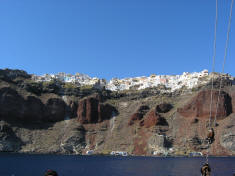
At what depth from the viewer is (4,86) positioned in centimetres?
17312

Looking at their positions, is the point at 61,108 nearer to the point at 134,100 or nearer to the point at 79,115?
the point at 79,115

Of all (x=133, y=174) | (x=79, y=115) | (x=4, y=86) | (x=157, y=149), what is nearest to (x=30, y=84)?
(x=4, y=86)

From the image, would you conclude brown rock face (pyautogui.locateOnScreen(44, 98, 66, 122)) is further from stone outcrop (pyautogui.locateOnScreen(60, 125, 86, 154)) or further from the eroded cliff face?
stone outcrop (pyautogui.locateOnScreen(60, 125, 86, 154))

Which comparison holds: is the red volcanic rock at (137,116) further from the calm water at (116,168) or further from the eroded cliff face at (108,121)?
the calm water at (116,168)

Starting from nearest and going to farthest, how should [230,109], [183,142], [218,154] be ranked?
[218,154] < [183,142] < [230,109]

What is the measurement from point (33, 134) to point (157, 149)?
6638 cm

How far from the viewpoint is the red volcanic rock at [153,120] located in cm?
15694

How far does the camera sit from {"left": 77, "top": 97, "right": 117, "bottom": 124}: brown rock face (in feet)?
587

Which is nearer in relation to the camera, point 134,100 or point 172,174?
point 172,174

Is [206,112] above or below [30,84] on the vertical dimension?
below

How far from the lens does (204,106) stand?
16088 centimetres

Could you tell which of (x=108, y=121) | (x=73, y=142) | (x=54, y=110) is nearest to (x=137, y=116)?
(x=108, y=121)

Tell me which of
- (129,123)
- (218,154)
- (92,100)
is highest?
(92,100)

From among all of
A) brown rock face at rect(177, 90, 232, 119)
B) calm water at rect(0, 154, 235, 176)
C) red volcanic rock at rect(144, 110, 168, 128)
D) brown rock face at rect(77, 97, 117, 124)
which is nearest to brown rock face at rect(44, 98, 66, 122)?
brown rock face at rect(77, 97, 117, 124)
